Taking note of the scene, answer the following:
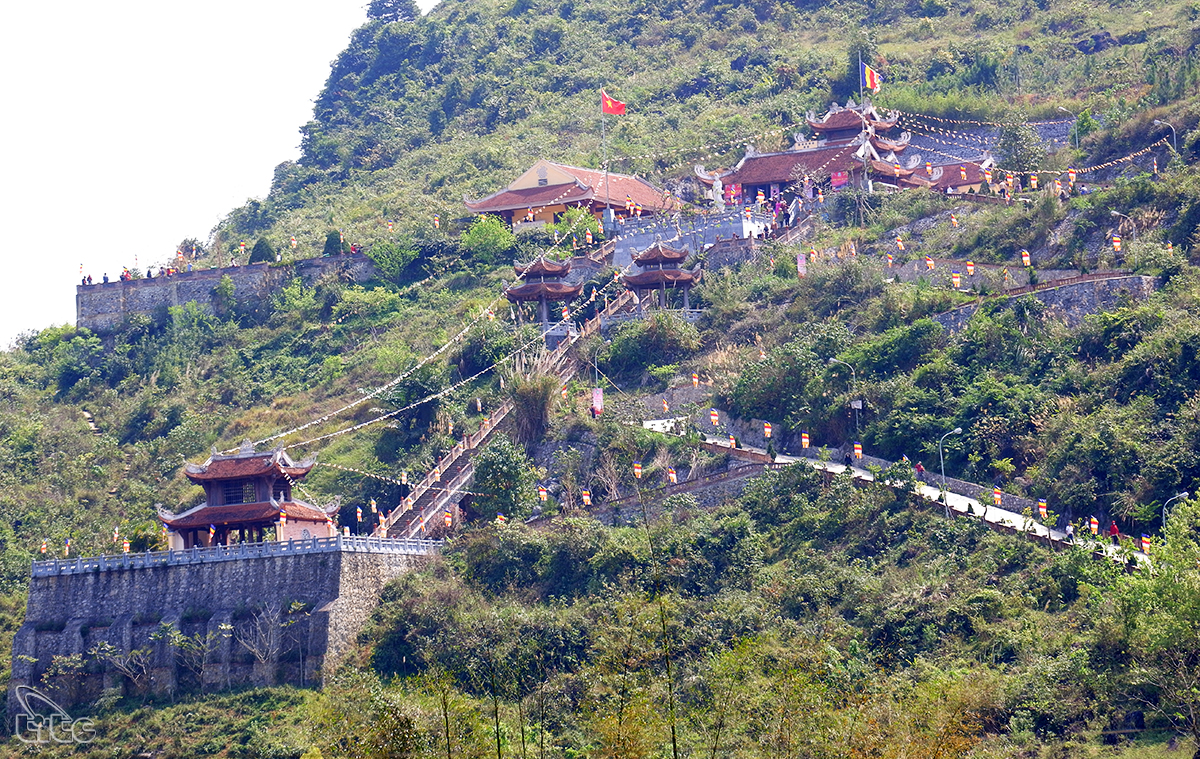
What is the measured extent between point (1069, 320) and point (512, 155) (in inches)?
1706

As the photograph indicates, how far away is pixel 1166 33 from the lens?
77.8 m

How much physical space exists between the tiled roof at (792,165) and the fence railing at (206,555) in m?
30.5

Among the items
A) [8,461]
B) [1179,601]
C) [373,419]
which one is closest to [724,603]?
[1179,601]

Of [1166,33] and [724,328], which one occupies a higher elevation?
[1166,33]

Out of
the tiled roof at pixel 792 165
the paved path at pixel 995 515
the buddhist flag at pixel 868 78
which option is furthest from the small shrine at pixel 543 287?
the buddhist flag at pixel 868 78

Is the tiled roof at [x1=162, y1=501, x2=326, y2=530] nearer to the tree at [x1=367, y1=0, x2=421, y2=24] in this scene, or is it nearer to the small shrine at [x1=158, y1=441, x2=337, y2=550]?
the small shrine at [x1=158, y1=441, x2=337, y2=550]

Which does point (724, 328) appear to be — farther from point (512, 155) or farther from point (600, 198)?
point (512, 155)

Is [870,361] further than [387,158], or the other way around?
[387,158]

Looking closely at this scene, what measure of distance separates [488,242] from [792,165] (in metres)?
13.7

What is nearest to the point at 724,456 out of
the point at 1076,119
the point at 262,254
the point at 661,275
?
the point at 661,275

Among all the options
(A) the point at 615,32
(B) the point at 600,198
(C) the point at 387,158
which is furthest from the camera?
(A) the point at 615,32

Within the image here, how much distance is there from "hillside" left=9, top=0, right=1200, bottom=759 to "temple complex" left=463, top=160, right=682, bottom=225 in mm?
2370

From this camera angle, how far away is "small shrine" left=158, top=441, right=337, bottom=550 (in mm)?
48125

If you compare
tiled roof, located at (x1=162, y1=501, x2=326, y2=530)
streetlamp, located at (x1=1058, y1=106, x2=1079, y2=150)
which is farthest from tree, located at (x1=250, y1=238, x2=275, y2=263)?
streetlamp, located at (x1=1058, y1=106, x2=1079, y2=150)
